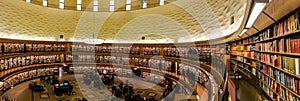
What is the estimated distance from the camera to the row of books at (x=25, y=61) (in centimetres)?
1151

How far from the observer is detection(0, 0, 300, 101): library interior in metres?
6.70

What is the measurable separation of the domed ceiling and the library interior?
0.05 metres

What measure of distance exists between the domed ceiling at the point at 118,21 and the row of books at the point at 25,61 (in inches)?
60.7

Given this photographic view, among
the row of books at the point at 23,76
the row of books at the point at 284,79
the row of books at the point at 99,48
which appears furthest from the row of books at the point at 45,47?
the row of books at the point at 284,79

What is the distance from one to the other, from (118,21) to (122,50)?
2612 millimetres

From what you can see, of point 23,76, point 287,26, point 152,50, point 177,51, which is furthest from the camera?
point 152,50

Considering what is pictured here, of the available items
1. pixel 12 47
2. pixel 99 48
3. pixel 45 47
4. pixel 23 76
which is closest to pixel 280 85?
pixel 12 47

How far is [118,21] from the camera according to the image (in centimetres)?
1702

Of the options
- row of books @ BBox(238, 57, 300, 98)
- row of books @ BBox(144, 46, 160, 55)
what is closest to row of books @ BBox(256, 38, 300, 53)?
row of books @ BBox(238, 57, 300, 98)

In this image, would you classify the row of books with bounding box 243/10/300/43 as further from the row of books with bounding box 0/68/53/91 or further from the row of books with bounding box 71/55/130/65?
the row of books with bounding box 71/55/130/65

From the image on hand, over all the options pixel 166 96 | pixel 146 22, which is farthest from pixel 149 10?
pixel 166 96

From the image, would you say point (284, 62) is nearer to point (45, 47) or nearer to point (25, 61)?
point (25, 61)

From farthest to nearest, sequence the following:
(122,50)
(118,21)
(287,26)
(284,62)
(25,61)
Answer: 1. (122,50)
2. (118,21)
3. (25,61)
4. (284,62)
5. (287,26)

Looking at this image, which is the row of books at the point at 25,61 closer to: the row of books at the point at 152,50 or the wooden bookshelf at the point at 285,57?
the row of books at the point at 152,50
